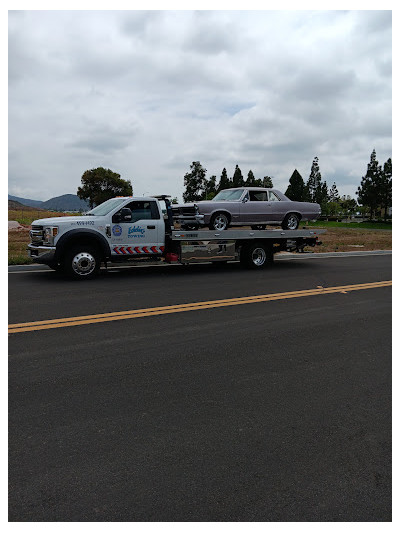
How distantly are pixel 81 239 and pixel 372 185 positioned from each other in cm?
7473

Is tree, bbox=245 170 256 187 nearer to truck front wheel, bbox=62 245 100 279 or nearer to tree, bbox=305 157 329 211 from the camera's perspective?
tree, bbox=305 157 329 211

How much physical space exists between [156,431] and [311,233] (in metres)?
12.0

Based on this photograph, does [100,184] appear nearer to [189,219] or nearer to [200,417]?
[189,219]

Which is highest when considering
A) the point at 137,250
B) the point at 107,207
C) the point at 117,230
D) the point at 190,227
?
the point at 107,207

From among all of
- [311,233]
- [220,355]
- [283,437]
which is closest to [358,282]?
[311,233]

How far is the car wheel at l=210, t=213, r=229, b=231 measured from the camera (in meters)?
12.7

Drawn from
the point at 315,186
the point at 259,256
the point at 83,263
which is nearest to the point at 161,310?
the point at 83,263

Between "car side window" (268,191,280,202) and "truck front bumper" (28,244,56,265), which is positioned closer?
"truck front bumper" (28,244,56,265)

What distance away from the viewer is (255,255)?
44.4 ft

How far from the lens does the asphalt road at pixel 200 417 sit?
2692 millimetres

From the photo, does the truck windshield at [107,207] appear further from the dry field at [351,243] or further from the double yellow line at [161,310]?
the dry field at [351,243]

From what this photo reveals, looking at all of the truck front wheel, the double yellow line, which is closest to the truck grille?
the truck front wheel

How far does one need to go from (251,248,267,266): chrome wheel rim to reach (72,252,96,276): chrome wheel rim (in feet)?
16.7

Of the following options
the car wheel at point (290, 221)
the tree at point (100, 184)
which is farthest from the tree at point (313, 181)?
the car wheel at point (290, 221)
